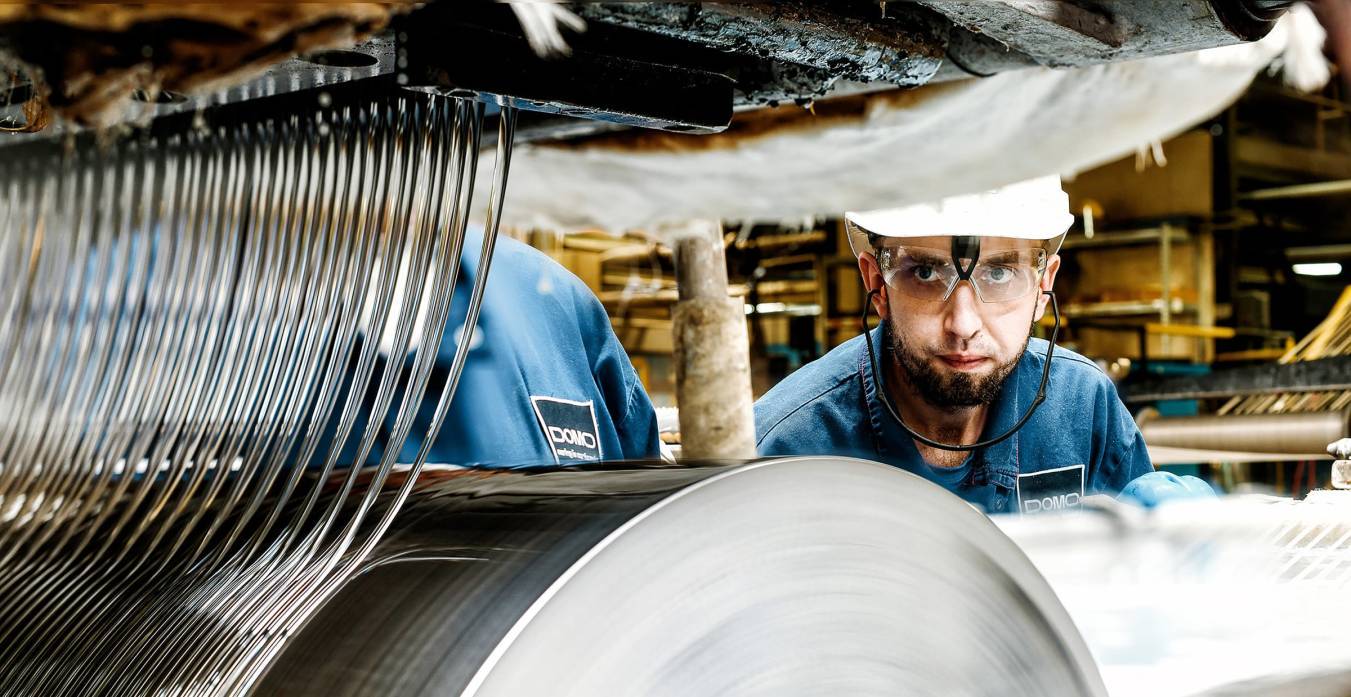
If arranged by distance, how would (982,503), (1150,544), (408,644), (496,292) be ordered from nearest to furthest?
(408,644) → (1150,544) → (496,292) → (982,503)

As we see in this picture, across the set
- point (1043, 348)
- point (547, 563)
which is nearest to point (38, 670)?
point (547, 563)

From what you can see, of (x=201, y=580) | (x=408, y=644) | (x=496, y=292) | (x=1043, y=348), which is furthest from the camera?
(x=1043, y=348)

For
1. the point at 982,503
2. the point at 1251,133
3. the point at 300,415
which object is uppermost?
the point at 1251,133

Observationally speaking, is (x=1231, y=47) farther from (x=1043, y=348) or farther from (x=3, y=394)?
(x=1043, y=348)

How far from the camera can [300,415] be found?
2.38 feet

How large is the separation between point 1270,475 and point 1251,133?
17.1ft

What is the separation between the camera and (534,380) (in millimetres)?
1481

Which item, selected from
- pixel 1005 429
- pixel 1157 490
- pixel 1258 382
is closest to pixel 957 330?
pixel 1005 429

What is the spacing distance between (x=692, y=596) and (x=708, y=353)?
1.70 ft

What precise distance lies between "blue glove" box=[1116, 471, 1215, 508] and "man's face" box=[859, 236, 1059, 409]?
0.24 m

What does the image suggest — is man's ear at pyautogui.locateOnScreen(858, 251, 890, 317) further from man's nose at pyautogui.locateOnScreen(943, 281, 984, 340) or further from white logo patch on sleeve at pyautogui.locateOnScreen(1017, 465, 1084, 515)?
white logo patch on sleeve at pyautogui.locateOnScreen(1017, 465, 1084, 515)

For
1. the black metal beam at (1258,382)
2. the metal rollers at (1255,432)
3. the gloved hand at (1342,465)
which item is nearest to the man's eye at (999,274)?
the gloved hand at (1342,465)

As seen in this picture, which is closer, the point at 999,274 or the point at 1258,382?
the point at 999,274

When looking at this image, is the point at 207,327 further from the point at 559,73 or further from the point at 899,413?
the point at 899,413
